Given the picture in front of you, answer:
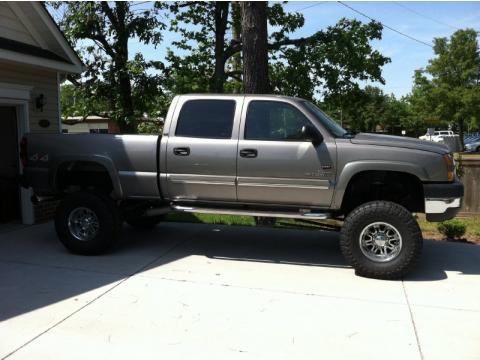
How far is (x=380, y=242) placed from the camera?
18.9 feet

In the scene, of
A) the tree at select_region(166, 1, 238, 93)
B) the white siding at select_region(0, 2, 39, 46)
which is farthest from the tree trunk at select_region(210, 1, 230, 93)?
the white siding at select_region(0, 2, 39, 46)

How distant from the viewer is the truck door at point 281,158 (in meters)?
5.89

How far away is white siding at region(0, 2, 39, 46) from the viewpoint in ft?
27.1

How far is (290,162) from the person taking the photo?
19.5 feet

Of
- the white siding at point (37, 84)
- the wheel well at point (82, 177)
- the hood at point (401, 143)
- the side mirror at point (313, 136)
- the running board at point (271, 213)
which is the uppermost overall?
the white siding at point (37, 84)

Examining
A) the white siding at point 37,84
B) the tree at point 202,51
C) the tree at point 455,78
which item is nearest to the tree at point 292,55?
the tree at point 202,51

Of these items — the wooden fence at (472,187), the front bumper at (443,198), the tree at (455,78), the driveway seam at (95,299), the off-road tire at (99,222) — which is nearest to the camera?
the driveway seam at (95,299)

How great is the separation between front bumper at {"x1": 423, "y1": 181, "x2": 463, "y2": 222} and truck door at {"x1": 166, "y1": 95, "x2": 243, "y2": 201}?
2.31m

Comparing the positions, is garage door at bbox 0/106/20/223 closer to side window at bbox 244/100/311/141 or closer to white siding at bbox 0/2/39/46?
white siding at bbox 0/2/39/46

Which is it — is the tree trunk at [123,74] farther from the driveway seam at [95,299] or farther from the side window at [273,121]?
the side window at [273,121]

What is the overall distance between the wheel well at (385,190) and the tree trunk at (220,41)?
926cm

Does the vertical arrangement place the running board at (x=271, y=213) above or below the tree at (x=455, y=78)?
below

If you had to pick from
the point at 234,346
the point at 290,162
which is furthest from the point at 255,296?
the point at 290,162

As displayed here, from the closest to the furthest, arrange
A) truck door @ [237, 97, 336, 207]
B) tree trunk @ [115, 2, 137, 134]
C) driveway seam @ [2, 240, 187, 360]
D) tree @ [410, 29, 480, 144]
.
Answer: driveway seam @ [2, 240, 187, 360] → truck door @ [237, 97, 336, 207] → tree trunk @ [115, 2, 137, 134] → tree @ [410, 29, 480, 144]
